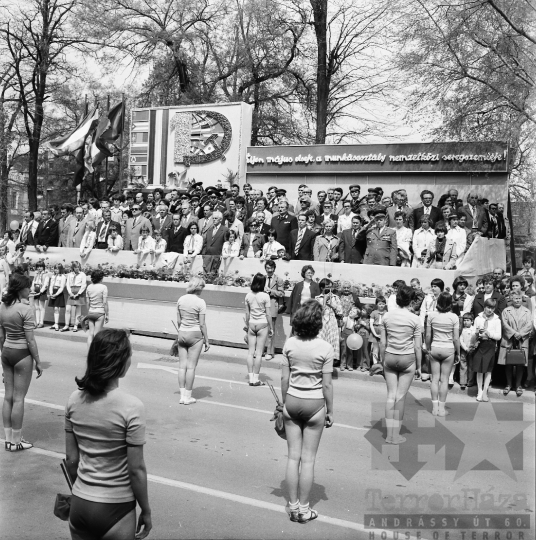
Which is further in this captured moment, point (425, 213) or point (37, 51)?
point (37, 51)

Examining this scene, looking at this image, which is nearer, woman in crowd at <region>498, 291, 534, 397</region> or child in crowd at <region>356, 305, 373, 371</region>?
woman in crowd at <region>498, 291, 534, 397</region>

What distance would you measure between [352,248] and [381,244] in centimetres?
66

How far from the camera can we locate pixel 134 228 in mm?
17141

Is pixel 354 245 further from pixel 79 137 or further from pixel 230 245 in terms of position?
pixel 79 137

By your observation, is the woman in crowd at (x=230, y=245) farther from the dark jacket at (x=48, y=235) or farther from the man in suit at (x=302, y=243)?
the dark jacket at (x=48, y=235)

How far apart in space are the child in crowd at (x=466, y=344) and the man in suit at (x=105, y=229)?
10.0 meters

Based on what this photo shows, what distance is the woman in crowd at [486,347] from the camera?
10281mm

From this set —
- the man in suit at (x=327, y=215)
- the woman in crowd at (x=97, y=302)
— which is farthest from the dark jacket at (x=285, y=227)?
the woman in crowd at (x=97, y=302)

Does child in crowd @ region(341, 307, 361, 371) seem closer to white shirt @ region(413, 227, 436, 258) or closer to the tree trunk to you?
white shirt @ region(413, 227, 436, 258)

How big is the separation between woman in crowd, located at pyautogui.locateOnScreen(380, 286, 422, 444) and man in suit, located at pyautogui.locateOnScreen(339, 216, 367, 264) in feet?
20.6

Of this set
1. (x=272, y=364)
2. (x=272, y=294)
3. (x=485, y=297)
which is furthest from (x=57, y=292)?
(x=485, y=297)

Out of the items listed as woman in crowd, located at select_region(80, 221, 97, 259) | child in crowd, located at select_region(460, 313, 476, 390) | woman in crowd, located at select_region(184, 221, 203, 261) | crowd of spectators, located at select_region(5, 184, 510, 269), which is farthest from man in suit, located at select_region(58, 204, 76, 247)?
child in crowd, located at select_region(460, 313, 476, 390)

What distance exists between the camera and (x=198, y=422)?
8164 millimetres

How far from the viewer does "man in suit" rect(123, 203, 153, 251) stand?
1700 centimetres
